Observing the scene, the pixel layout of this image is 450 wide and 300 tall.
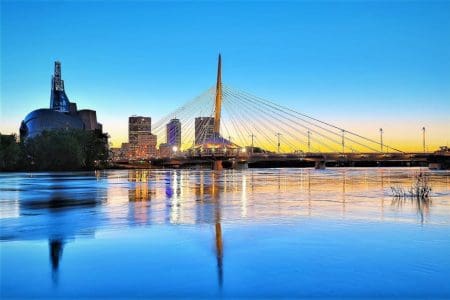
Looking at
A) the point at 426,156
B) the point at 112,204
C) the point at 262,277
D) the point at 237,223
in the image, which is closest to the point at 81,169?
the point at 426,156

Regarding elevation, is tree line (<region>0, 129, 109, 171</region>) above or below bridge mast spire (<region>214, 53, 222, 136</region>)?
below

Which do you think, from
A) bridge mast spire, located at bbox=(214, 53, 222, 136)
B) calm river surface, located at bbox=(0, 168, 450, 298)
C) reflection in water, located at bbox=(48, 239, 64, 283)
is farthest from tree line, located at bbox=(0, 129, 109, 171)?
reflection in water, located at bbox=(48, 239, 64, 283)

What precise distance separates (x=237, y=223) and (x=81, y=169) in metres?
95.8

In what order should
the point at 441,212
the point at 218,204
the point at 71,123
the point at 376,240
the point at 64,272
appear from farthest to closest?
the point at 71,123
the point at 218,204
the point at 441,212
the point at 376,240
the point at 64,272

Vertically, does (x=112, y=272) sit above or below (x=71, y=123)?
below

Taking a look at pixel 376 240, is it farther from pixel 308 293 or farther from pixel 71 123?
pixel 71 123

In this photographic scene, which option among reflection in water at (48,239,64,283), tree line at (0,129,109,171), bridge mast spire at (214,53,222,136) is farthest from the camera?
bridge mast spire at (214,53,222,136)

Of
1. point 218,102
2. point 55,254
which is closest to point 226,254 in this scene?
point 55,254

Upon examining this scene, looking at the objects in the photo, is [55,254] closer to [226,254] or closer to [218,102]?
[226,254]

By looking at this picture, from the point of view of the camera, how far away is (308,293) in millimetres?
8031

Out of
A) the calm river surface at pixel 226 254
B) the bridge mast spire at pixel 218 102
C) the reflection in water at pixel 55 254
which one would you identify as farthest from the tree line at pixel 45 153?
the reflection in water at pixel 55 254

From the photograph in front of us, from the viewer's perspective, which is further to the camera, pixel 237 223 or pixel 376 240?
pixel 237 223

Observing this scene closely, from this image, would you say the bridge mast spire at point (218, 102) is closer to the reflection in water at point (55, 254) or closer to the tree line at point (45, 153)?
the tree line at point (45, 153)

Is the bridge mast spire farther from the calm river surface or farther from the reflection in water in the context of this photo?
the reflection in water
